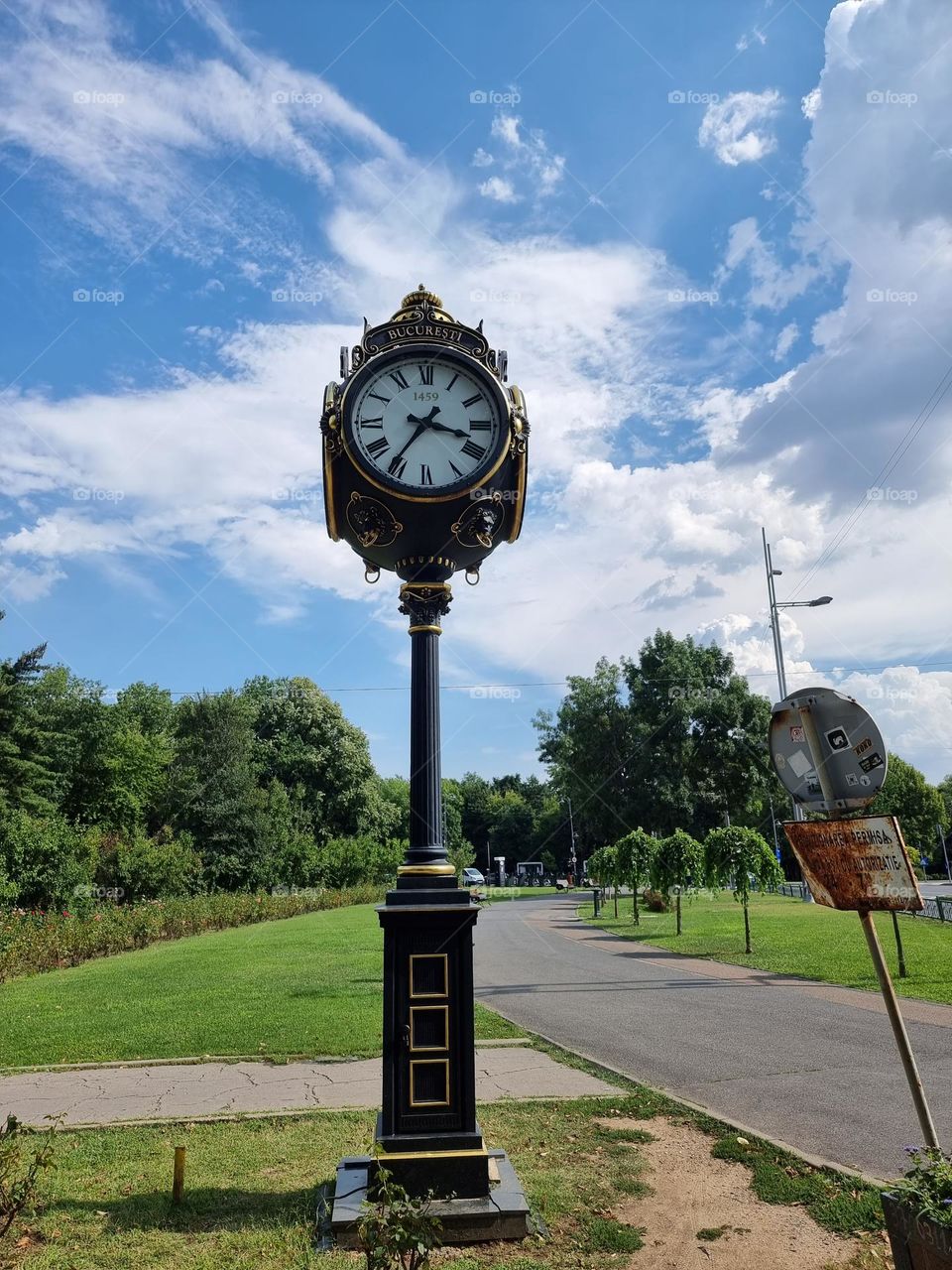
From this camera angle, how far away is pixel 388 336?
5855 mm

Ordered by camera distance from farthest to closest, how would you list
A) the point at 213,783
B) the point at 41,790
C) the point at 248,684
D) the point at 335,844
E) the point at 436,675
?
the point at 248,684 → the point at 335,844 → the point at 213,783 → the point at 41,790 → the point at 436,675

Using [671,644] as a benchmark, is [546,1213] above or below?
below

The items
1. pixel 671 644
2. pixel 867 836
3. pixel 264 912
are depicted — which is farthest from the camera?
pixel 671 644

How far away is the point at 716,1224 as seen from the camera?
4.66m

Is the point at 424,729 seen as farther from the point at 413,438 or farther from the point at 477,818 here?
the point at 477,818

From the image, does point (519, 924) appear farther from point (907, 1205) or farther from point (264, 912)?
point (907, 1205)

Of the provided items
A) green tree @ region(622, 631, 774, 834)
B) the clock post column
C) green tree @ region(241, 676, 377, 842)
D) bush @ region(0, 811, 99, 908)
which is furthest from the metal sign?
green tree @ region(241, 676, 377, 842)

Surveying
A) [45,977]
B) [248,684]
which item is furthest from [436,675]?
[248,684]

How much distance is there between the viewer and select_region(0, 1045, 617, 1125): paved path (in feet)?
22.9

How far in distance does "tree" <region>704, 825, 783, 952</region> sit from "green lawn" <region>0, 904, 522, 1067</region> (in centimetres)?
830

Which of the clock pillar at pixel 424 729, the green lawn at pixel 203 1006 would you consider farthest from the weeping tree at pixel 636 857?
the clock pillar at pixel 424 729

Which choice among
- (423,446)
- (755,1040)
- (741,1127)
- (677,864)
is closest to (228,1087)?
(741,1127)

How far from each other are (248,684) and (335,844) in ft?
61.2

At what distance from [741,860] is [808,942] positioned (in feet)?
7.79
